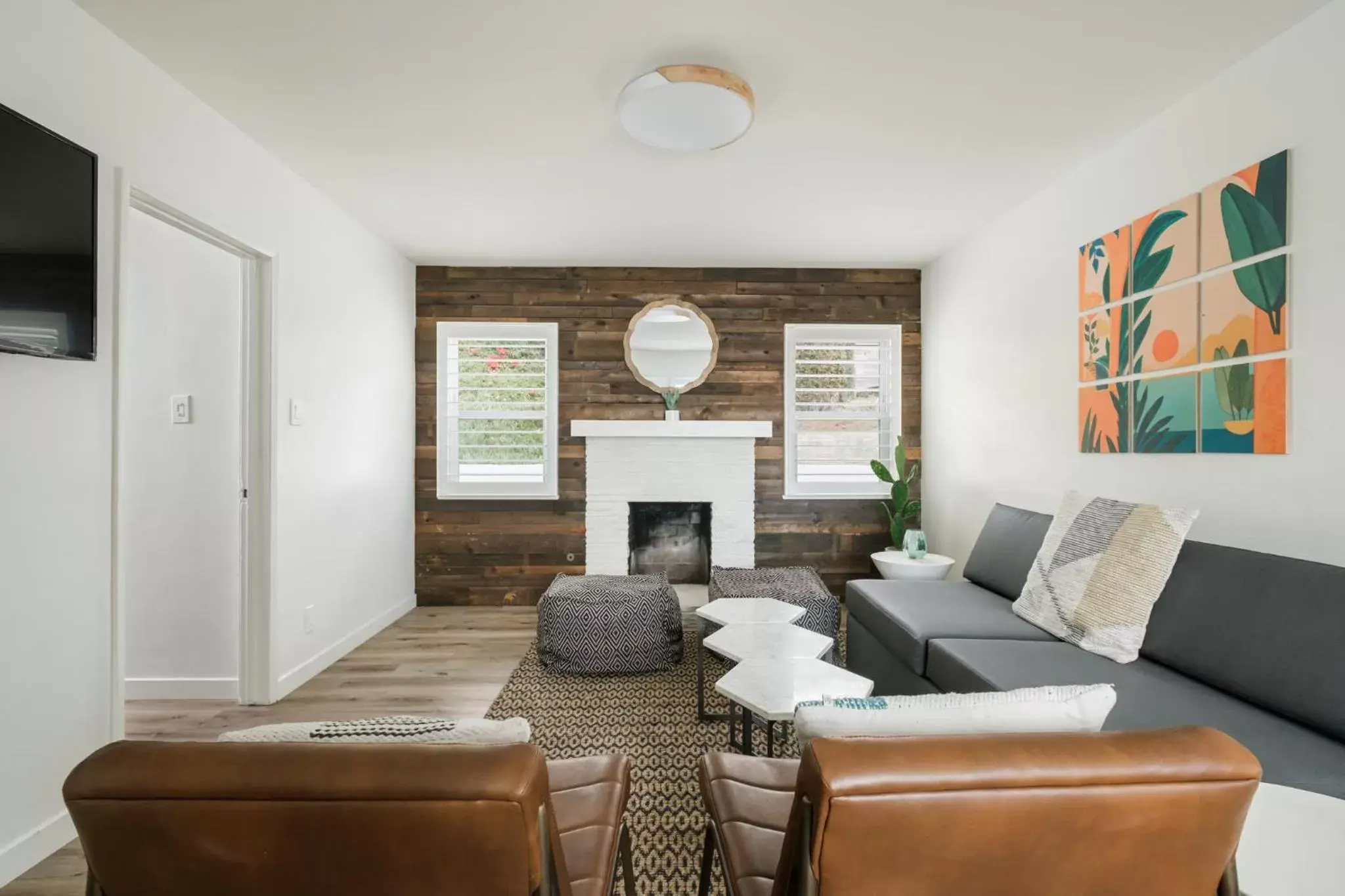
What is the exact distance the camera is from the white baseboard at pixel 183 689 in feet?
9.62

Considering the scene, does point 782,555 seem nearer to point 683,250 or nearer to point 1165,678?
point 683,250

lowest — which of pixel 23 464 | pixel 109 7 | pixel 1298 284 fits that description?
pixel 23 464

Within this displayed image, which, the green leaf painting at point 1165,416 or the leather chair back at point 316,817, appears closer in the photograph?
the leather chair back at point 316,817

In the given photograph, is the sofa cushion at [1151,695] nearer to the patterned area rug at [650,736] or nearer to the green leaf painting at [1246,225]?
the patterned area rug at [650,736]

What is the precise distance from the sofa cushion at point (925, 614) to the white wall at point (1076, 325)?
721 mm

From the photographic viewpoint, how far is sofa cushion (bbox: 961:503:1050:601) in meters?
2.79

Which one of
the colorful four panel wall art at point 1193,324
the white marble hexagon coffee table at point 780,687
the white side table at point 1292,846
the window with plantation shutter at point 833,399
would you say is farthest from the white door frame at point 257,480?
the colorful four panel wall art at point 1193,324

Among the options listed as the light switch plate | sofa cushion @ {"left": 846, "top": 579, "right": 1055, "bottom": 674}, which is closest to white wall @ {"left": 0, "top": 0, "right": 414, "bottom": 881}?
the light switch plate

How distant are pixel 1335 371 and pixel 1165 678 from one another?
105 cm

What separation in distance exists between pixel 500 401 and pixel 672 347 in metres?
1.35

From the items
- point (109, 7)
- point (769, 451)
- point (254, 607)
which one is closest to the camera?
point (109, 7)

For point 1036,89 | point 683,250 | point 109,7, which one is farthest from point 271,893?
point 683,250

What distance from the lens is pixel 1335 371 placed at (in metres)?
1.85

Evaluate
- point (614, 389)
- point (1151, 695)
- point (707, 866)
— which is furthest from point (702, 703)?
point (614, 389)
